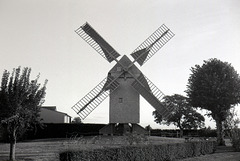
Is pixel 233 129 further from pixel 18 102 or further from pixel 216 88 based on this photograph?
pixel 18 102

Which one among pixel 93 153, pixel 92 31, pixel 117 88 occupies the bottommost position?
pixel 93 153

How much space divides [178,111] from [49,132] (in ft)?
115

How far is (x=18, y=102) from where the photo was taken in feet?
48.5

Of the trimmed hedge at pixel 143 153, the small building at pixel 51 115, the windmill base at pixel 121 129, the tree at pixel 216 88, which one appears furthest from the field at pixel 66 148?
the small building at pixel 51 115

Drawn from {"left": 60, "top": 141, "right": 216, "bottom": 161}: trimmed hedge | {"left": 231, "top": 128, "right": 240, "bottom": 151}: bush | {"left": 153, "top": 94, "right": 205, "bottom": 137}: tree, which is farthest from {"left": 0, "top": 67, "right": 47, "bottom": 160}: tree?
{"left": 153, "top": 94, "right": 205, "bottom": 137}: tree

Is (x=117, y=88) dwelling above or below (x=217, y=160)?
above

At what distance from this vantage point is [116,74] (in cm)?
2455

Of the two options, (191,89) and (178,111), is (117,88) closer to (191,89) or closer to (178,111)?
(191,89)

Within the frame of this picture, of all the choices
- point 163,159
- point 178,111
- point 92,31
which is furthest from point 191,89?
point 178,111

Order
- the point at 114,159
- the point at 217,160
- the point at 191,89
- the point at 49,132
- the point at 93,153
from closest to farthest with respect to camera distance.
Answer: the point at 93,153
the point at 114,159
the point at 217,160
the point at 191,89
the point at 49,132

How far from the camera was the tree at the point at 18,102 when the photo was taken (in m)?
14.5

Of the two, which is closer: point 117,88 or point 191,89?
point 117,88

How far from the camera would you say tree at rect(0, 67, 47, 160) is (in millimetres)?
14508

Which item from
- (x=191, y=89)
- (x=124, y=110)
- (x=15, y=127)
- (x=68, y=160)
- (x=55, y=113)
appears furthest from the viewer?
(x=55, y=113)
